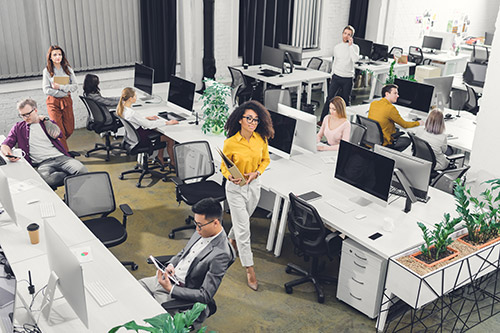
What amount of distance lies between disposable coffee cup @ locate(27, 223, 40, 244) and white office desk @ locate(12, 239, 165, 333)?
0.67 feet

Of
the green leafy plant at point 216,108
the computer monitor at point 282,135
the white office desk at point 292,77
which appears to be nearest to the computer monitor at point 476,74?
the white office desk at point 292,77

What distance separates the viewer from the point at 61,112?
6957mm

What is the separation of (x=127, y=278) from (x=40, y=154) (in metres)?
2.59

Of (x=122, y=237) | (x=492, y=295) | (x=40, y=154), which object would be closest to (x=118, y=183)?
(x=40, y=154)

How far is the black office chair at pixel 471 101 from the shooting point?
836cm

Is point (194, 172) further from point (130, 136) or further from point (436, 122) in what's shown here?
point (436, 122)

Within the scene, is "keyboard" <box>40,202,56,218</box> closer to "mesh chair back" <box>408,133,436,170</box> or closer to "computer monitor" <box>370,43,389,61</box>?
"mesh chair back" <box>408,133,436,170</box>

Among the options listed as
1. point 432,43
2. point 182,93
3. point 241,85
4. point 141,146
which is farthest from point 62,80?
point 432,43

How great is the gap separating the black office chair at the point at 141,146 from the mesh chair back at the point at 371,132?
2.58 metres

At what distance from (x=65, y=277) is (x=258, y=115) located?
2.16 metres

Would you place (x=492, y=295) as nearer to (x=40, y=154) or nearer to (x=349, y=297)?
(x=349, y=297)

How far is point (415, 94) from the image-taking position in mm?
6992

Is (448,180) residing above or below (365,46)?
below

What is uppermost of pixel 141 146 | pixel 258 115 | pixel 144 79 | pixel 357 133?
pixel 258 115
